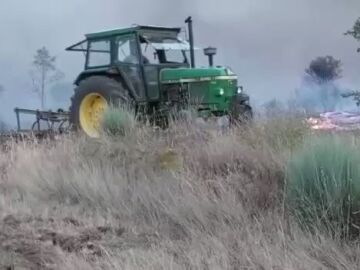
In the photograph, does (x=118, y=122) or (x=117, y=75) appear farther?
(x=117, y=75)

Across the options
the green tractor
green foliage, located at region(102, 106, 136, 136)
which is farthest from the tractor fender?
green foliage, located at region(102, 106, 136, 136)

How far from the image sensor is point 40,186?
10148mm

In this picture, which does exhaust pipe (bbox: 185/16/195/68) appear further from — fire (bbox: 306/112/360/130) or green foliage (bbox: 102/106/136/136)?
fire (bbox: 306/112/360/130)

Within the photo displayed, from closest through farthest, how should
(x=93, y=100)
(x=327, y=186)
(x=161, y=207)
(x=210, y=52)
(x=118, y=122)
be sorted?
(x=327, y=186) < (x=161, y=207) < (x=118, y=122) < (x=210, y=52) < (x=93, y=100)

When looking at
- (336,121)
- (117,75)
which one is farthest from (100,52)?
(336,121)

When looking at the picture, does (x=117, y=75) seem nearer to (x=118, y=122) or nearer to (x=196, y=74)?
(x=196, y=74)

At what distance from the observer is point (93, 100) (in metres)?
17.2

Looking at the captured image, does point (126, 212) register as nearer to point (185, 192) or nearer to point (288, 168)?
point (185, 192)

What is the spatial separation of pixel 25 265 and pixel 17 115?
605 inches

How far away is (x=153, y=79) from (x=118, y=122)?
3.61 m

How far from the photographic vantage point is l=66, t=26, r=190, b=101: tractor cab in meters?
16.3

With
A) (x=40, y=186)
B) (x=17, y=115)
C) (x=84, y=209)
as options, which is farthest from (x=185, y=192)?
(x=17, y=115)

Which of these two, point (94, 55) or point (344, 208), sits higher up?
point (94, 55)

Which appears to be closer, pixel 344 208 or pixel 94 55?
pixel 344 208
